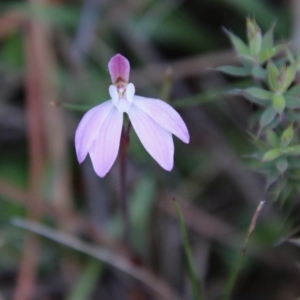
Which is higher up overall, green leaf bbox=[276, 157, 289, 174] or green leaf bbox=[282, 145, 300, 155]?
green leaf bbox=[282, 145, 300, 155]

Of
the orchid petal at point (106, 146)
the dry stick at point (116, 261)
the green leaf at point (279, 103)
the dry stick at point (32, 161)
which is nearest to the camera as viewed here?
the orchid petal at point (106, 146)

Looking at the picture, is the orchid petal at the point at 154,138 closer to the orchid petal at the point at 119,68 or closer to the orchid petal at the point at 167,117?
the orchid petal at the point at 167,117

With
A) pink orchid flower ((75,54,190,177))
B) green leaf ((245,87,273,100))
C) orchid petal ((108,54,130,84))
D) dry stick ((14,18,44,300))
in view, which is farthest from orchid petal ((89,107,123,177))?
dry stick ((14,18,44,300))

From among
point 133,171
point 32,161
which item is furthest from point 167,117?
point 32,161

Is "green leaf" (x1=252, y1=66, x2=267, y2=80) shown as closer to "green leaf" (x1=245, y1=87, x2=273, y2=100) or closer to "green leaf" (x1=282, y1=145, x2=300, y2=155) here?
"green leaf" (x1=245, y1=87, x2=273, y2=100)

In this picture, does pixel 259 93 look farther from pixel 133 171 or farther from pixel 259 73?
pixel 133 171

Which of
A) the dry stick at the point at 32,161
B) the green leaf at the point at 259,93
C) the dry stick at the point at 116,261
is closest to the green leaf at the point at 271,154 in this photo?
the green leaf at the point at 259,93

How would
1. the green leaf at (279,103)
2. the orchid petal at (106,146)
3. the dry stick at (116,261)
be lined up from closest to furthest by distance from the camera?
the orchid petal at (106,146)
the green leaf at (279,103)
the dry stick at (116,261)
